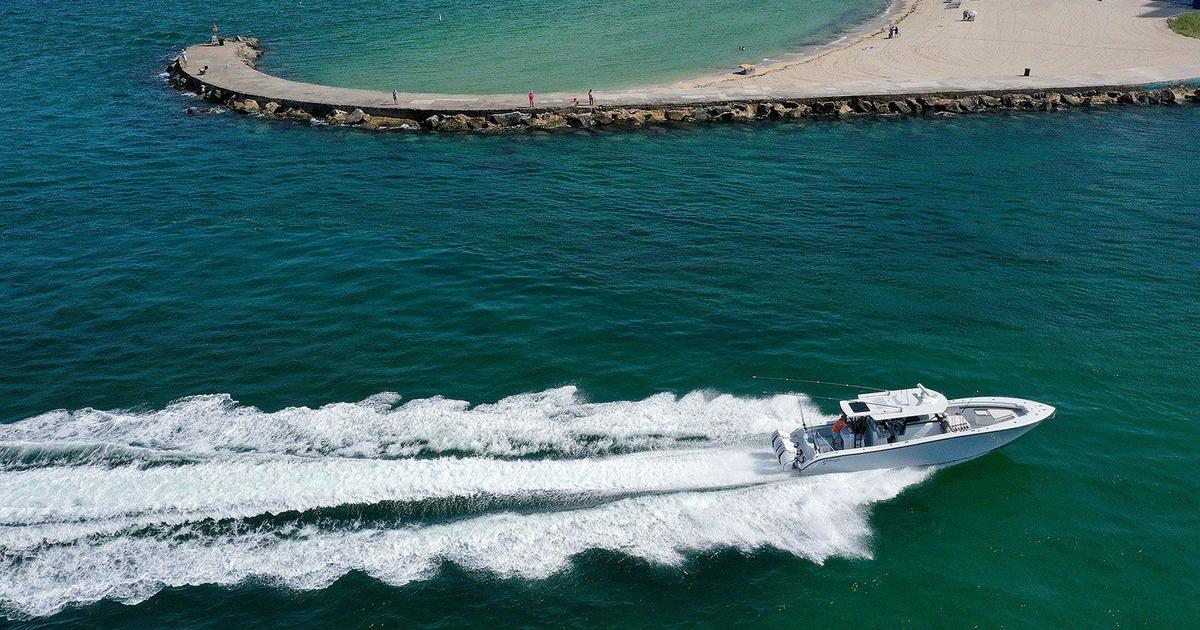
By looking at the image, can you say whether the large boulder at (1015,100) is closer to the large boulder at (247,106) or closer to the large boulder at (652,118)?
the large boulder at (652,118)

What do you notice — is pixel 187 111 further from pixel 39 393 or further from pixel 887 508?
pixel 887 508

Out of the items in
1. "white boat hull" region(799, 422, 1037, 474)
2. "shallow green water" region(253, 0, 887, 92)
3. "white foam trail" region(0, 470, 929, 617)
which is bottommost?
"white foam trail" region(0, 470, 929, 617)

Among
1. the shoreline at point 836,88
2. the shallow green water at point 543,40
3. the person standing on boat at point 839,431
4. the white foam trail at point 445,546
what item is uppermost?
the shallow green water at point 543,40

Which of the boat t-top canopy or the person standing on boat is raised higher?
the boat t-top canopy

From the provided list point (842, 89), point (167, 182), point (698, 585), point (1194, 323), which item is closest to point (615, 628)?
point (698, 585)

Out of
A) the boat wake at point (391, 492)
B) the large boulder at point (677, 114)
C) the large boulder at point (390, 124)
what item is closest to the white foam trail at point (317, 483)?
the boat wake at point (391, 492)

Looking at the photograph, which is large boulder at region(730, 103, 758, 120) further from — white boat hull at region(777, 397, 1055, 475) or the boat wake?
white boat hull at region(777, 397, 1055, 475)

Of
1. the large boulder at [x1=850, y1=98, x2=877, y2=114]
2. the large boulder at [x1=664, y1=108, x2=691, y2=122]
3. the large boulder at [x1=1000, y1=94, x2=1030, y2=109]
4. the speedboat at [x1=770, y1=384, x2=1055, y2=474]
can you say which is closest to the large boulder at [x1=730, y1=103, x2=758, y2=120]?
the large boulder at [x1=664, y1=108, x2=691, y2=122]
